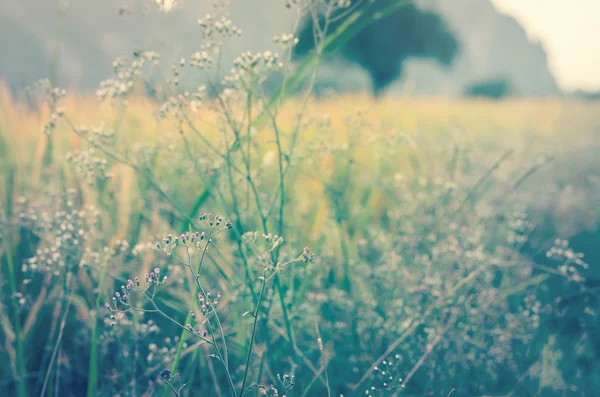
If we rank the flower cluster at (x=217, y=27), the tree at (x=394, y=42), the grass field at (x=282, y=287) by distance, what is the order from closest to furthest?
the flower cluster at (x=217, y=27), the grass field at (x=282, y=287), the tree at (x=394, y=42)

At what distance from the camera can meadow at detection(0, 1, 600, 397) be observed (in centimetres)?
128

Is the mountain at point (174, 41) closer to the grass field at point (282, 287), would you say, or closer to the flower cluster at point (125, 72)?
the flower cluster at point (125, 72)

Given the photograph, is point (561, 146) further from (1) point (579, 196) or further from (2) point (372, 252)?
(2) point (372, 252)

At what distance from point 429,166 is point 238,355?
2379mm

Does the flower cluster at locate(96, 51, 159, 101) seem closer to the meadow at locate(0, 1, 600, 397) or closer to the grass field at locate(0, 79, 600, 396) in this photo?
the meadow at locate(0, 1, 600, 397)

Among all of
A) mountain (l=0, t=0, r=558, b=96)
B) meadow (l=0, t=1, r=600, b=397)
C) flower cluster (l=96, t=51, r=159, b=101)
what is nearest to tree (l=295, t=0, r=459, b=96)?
mountain (l=0, t=0, r=558, b=96)

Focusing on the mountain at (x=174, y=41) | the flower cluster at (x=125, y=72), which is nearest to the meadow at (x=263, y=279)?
the flower cluster at (x=125, y=72)

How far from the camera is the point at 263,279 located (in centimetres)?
92

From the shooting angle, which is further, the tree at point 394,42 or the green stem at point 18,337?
the tree at point 394,42

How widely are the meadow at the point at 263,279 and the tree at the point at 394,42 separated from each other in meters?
19.3

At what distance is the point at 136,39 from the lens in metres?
1.45

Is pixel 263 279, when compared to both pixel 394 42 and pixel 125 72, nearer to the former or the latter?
pixel 125 72

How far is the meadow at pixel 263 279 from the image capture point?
1281 millimetres

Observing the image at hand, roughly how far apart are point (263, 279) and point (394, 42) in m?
22.7
